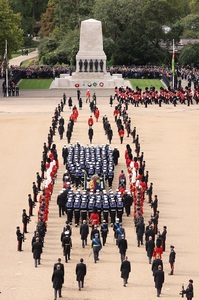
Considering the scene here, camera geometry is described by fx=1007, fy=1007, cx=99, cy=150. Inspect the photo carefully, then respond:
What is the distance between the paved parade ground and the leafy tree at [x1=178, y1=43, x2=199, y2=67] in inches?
1584

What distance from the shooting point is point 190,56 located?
102 meters

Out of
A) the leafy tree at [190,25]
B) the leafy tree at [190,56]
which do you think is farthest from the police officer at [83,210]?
the leafy tree at [190,25]

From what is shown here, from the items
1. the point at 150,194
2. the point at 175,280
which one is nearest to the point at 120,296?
the point at 175,280

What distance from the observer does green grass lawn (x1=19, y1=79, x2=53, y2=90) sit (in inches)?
3226

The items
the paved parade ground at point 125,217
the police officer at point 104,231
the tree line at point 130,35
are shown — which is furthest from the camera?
the tree line at point 130,35

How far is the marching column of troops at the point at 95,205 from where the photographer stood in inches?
1071

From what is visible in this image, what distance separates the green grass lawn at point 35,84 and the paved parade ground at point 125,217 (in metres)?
19.8

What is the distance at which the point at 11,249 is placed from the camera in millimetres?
29500

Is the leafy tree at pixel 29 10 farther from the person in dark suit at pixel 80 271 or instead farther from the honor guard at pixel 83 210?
the person in dark suit at pixel 80 271

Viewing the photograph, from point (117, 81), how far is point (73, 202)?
1950 inches

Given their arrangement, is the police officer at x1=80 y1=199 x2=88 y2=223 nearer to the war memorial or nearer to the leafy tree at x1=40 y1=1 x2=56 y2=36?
the war memorial

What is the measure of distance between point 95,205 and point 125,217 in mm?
1839

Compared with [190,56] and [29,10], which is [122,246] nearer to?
[190,56]

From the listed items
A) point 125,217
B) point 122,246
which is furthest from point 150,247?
point 125,217
